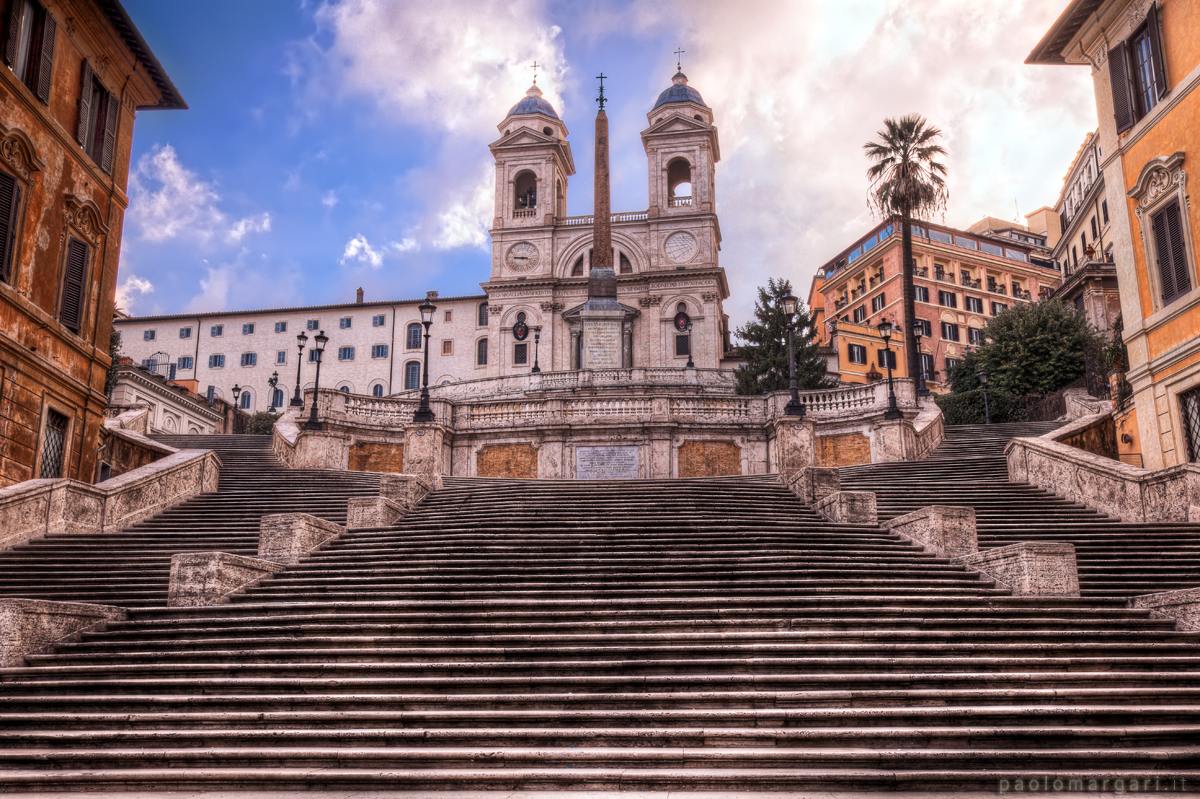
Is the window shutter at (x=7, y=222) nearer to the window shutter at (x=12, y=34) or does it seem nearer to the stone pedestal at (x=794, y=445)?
the window shutter at (x=12, y=34)

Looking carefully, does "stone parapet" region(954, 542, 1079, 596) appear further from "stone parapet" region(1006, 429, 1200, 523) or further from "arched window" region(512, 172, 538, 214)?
"arched window" region(512, 172, 538, 214)

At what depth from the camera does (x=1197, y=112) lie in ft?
66.6

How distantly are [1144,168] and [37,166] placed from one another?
2543cm

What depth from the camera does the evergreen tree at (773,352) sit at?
163 ft

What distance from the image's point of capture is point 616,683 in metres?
10.7

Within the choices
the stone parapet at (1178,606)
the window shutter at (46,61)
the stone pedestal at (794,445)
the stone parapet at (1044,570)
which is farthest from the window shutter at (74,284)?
the stone parapet at (1178,606)

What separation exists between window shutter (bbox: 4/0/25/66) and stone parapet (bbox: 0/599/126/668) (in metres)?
13.5

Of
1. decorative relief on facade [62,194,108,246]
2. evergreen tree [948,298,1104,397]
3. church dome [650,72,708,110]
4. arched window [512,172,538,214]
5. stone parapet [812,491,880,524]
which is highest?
church dome [650,72,708,110]

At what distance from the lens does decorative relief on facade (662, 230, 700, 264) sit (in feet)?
246

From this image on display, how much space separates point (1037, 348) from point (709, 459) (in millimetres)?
21874

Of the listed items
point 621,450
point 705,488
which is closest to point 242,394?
point 621,450

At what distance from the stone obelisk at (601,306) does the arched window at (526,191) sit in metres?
10.5

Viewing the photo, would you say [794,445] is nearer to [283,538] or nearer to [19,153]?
[283,538]

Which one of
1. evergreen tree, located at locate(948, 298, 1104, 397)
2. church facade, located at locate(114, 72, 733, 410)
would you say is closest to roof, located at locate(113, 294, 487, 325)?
church facade, located at locate(114, 72, 733, 410)
